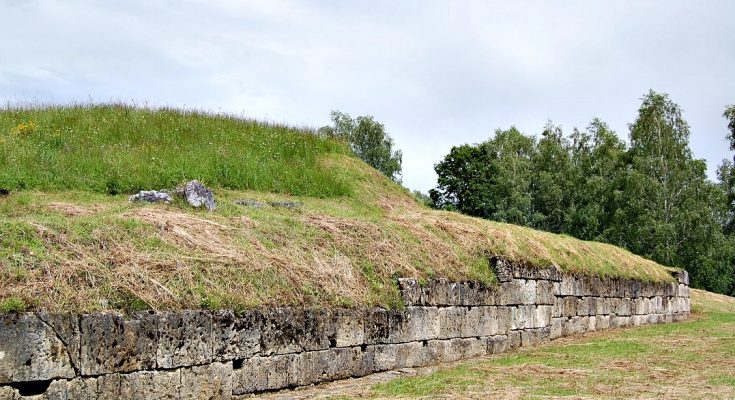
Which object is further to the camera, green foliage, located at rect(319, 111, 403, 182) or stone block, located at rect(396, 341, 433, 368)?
green foliage, located at rect(319, 111, 403, 182)

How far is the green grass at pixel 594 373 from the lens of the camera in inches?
366

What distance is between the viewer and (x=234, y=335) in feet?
29.7

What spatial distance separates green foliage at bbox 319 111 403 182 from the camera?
5825 centimetres

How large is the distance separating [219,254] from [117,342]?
2.22m

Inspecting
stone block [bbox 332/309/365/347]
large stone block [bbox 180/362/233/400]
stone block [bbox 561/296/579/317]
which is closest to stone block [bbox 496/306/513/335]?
stone block [bbox 561/296/579/317]

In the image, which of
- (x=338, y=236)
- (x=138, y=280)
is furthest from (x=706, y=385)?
(x=138, y=280)

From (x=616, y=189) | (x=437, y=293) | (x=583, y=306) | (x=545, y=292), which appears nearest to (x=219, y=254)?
(x=437, y=293)

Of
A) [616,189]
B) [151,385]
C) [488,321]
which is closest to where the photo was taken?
[151,385]

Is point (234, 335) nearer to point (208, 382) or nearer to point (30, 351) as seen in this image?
point (208, 382)

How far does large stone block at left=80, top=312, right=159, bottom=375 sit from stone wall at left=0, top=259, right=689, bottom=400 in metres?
0.01

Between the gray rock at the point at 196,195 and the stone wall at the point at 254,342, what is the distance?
449 centimetres

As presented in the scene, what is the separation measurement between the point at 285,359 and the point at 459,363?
396 centimetres

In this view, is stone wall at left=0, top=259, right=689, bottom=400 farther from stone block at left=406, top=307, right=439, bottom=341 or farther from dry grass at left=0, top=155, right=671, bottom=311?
dry grass at left=0, top=155, right=671, bottom=311

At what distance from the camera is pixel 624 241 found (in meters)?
43.6
